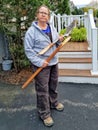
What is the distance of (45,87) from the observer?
10.0 ft

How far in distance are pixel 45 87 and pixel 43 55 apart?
459 millimetres

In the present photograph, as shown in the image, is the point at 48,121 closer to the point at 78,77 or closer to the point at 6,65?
the point at 78,77

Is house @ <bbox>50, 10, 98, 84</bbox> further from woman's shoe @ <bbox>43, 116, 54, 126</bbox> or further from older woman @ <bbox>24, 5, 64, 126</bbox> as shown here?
woman's shoe @ <bbox>43, 116, 54, 126</bbox>

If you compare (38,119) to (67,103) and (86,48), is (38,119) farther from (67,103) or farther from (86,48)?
(86,48)

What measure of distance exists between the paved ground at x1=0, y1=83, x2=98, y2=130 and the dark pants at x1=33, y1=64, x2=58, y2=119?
0.22 metres

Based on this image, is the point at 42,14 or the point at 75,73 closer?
the point at 42,14

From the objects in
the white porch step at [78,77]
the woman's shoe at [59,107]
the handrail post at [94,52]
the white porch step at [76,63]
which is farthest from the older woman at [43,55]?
the white porch step at [76,63]

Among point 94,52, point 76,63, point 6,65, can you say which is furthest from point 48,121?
point 6,65

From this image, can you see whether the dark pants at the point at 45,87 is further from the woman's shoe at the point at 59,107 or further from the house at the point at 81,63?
the house at the point at 81,63

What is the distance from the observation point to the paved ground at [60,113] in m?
3.19

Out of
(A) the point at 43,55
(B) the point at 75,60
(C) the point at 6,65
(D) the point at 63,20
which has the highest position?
(D) the point at 63,20

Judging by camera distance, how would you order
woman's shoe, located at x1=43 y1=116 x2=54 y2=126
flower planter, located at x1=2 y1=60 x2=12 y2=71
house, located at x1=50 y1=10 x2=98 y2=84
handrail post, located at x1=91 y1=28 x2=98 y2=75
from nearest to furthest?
woman's shoe, located at x1=43 y1=116 x2=54 y2=126, handrail post, located at x1=91 y1=28 x2=98 y2=75, house, located at x1=50 y1=10 x2=98 y2=84, flower planter, located at x1=2 y1=60 x2=12 y2=71

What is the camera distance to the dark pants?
3008 millimetres

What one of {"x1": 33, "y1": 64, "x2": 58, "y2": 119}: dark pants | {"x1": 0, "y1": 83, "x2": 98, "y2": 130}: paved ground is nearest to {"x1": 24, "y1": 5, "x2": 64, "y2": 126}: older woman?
{"x1": 33, "y1": 64, "x2": 58, "y2": 119}: dark pants
